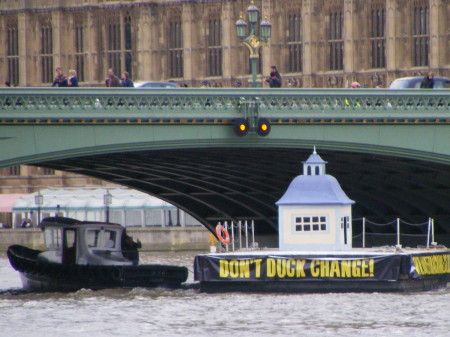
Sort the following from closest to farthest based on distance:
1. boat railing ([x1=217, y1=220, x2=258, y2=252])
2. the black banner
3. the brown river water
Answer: the brown river water < the black banner < boat railing ([x1=217, y1=220, x2=258, y2=252])

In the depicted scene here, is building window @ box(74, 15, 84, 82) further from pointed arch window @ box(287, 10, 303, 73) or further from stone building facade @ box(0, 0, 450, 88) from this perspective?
pointed arch window @ box(287, 10, 303, 73)

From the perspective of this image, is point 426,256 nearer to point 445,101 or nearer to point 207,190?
point 445,101

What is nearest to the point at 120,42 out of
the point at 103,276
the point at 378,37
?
the point at 378,37

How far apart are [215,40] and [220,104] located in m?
63.3

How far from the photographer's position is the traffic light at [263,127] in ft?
187

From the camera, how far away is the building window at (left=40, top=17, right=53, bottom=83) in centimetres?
12512

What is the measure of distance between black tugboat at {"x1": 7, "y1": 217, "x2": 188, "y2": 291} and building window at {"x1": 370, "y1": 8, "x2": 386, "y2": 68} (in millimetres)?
45385

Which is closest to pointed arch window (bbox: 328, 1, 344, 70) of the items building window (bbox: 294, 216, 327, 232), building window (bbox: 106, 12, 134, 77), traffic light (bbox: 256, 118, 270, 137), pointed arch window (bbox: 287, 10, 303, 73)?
pointed arch window (bbox: 287, 10, 303, 73)

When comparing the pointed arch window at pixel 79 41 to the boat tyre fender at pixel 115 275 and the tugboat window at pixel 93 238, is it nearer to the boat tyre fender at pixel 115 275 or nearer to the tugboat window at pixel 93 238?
the tugboat window at pixel 93 238

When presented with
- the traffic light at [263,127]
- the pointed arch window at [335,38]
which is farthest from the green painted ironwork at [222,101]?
the pointed arch window at [335,38]

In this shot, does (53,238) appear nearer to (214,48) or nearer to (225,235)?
(225,235)

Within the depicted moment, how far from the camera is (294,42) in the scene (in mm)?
116938

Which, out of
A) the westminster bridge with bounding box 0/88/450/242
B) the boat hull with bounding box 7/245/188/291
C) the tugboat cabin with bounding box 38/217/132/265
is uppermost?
the westminster bridge with bounding box 0/88/450/242

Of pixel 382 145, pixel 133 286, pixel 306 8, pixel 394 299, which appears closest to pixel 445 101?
pixel 382 145
